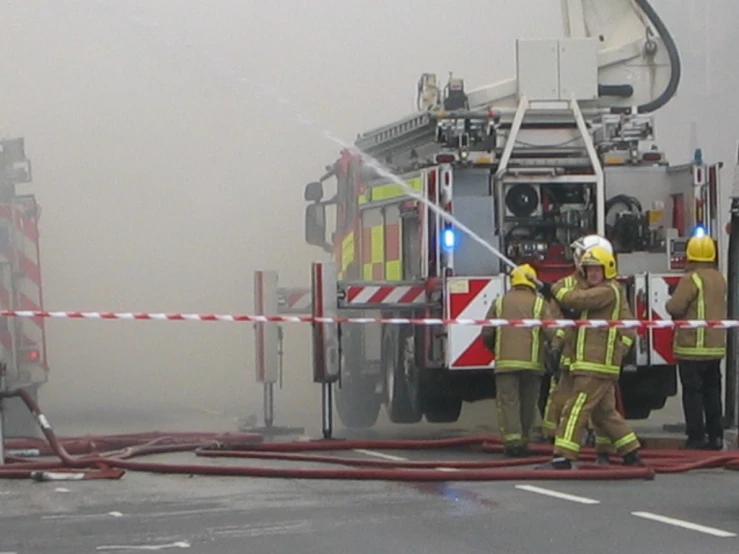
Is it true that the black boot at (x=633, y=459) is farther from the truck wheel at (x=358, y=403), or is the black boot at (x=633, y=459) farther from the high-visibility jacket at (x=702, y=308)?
the truck wheel at (x=358, y=403)

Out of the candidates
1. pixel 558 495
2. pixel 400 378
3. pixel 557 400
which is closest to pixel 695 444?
pixel 557 400

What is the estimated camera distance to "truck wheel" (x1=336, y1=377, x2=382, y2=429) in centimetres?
1636

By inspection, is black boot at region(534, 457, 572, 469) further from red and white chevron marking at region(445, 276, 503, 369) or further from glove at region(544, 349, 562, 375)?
red and white chevron marking at region(445, 276, 503, 369)

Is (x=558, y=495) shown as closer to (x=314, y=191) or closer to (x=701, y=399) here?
(x=701, y=399)

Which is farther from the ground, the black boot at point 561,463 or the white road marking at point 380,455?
the black boot at point 561,463

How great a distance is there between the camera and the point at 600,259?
11336 mm

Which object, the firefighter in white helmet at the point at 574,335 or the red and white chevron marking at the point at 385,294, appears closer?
the firefighter in white helmet at the point at 574,335

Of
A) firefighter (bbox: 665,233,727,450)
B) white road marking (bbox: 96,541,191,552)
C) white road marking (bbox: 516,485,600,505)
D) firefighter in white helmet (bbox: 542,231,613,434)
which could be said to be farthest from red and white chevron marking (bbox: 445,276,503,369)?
white road marking (bbox: 96,541,191,552)

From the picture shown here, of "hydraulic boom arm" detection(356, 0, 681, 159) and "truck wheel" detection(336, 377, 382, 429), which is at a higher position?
"hydraulic boom arm" detection(356, 0, 681, 159)

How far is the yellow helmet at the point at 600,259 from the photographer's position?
11.3 metres

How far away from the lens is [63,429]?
16172 mm

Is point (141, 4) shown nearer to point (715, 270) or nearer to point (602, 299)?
point (715, 270)

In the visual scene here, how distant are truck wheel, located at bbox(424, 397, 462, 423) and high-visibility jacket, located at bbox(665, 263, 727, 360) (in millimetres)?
2452

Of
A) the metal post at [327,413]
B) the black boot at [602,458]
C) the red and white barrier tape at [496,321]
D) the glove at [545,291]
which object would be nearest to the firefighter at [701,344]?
the red and white barrier tape at [496,321]
